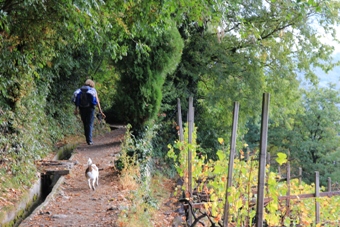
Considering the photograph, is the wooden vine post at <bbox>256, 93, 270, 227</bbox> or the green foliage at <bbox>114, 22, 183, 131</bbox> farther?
the green foliage at <bbox>114, 22, 183, 131</bbox>

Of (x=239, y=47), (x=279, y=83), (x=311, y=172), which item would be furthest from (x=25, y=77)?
(x=311, y=172)

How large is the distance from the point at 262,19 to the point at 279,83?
2.77 metres

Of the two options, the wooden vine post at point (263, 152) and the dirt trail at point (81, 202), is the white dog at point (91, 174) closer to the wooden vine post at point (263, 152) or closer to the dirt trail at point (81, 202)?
the dirt trail at point (81, 202)

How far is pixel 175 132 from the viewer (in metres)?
16.2

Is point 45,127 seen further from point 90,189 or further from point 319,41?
point 319,41

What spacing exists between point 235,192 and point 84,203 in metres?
3.73

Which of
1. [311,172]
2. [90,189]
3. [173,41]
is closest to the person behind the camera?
[90,189]

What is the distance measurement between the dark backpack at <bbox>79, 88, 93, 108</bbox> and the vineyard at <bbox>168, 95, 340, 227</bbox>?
2.91 m

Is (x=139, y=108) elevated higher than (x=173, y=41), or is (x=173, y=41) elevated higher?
(x=173, y=41)

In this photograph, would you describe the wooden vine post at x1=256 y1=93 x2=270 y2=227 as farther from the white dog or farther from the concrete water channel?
the white dog

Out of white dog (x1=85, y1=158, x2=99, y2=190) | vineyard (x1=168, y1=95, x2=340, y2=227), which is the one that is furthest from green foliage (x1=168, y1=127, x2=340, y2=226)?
white dog (x1=85, y1=158, x2=99, y2=190)

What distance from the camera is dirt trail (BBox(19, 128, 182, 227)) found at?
6.44 meters

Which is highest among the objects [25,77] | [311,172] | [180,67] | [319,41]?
[319,41]

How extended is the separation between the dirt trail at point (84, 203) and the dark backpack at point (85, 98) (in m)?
1.53
